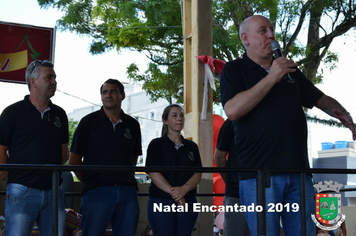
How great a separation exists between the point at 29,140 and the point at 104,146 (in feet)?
2.03

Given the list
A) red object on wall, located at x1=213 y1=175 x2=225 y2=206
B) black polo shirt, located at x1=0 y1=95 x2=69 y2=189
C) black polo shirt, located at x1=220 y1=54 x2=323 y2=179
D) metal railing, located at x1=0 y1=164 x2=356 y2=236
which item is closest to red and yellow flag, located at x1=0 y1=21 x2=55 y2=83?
black polo shirt, located at x1=0 y1=95 x2=69 y2=189

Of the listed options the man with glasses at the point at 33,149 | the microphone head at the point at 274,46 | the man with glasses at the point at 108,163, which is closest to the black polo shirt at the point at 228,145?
the man with glasses at the point at 108,163

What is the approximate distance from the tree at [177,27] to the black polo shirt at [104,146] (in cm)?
822

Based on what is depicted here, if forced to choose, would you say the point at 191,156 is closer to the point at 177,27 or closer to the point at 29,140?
the point at 29,140

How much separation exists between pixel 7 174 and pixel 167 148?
4.28ft

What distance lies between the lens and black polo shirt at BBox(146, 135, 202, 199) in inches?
160

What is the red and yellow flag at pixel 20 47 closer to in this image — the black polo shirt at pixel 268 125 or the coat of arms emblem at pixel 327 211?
the black polo shirt at pixel 268 125

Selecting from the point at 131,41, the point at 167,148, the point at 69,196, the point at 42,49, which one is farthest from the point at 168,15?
the point at 167,148

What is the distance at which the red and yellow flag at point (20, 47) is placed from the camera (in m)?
6.19

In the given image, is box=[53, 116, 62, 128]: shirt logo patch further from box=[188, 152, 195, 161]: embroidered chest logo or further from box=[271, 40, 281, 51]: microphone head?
box=[271, 40, 281, 51]: microphone head

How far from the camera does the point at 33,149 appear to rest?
Answer: 350cm

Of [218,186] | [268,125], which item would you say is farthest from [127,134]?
[218,186]

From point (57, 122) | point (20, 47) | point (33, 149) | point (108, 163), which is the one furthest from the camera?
point (20, 47)

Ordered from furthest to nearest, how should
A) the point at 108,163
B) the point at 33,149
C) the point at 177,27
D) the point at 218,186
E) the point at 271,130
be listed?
1. the point at 177,27
2. the point at 218,186
3. the point at 108,163
4. the point at 33,149
5. the point at 271,130
